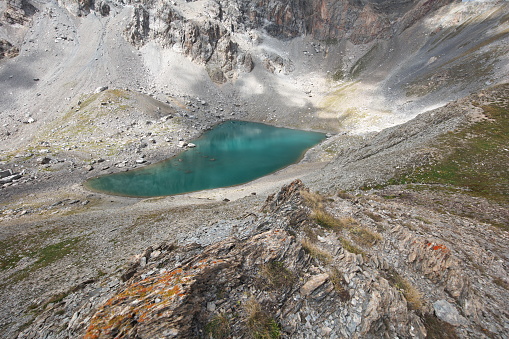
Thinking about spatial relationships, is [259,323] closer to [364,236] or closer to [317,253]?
[317,253]

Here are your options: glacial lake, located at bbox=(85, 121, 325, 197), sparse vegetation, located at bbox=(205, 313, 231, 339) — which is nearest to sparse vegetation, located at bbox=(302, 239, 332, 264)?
sparse vegetation, located at bbox=(205, 313, 231, 339)

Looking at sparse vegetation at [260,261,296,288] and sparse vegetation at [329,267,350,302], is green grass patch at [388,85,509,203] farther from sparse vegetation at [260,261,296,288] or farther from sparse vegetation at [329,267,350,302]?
sparse vegetation at [260,261,296,288]

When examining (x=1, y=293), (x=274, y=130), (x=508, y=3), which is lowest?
(x=1, y=293)

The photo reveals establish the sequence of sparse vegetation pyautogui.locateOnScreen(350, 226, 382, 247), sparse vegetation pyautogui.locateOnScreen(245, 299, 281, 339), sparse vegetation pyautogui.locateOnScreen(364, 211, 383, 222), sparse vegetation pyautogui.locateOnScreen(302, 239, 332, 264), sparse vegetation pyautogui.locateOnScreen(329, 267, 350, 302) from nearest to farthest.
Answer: sparse vegetation pyautogui.locateOnScreen(245, 299, 281, 339)
sparse vegetation pyautogui.locateOnScreen(329, 267, 350, 302)
sparse vegetation pyautogui.locateOnScreen(302, 239, 332, 264)
sparse vegetation pyautogui.locateOnScreen(350, 226, 382, 247)
sparse vegetation pyautogui.locateOnScreen(364, 211, 383, 222)

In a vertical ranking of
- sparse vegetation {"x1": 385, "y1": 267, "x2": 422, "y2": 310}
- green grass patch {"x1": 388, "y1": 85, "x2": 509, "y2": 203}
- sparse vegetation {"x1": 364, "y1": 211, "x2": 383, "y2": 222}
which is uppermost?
green grass patch {"x1": 388, "y1": 85, "x2": 509, "y2": 203}

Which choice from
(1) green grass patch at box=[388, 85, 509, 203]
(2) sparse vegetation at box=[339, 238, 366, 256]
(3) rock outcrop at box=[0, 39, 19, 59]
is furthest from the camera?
(3) rock outcrop at box=[0, 39, 19, 59]

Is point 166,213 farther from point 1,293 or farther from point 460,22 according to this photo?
point 460,22

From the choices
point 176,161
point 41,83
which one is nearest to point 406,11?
point 176,161

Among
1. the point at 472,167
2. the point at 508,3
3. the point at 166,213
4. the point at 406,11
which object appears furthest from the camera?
the point at 406,11
